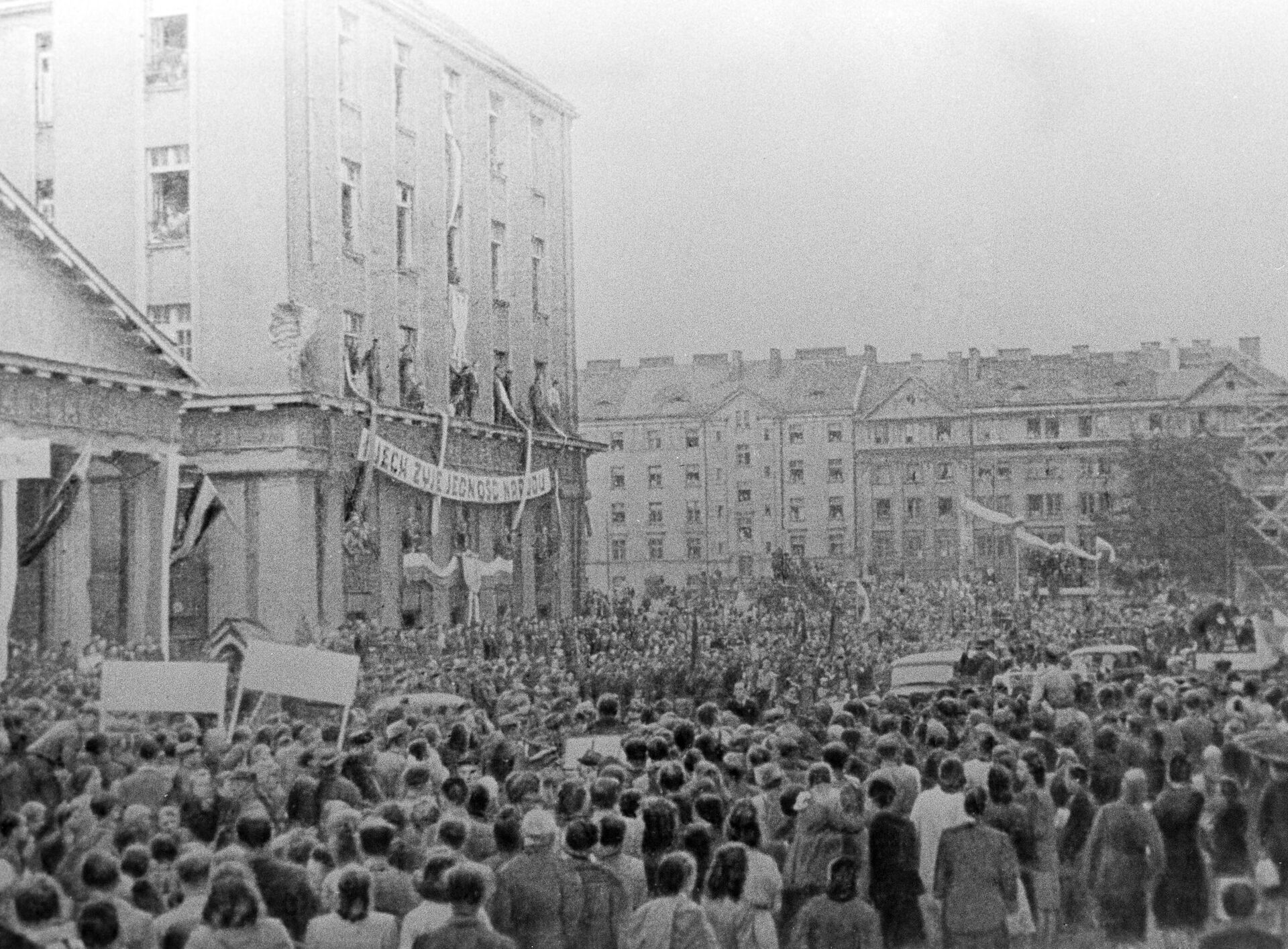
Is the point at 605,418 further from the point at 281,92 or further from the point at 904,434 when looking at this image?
the point at 281,92

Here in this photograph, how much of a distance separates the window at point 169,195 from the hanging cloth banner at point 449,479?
7.02ft

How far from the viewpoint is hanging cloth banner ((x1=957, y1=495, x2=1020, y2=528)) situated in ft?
45.8

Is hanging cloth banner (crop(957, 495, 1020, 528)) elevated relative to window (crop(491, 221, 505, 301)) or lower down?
lower down

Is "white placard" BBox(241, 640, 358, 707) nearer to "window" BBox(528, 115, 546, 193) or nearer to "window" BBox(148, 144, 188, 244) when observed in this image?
"window" BBox(148, 144, 188, 244)

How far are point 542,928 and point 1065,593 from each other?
8025 millimetres

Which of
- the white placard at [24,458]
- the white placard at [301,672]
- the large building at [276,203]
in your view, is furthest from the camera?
the large building at [276,203]

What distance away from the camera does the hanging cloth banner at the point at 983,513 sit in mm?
13945

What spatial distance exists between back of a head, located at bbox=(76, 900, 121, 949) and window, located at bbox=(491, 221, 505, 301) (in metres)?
9.15

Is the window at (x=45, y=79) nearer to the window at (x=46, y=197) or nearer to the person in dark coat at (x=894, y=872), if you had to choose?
the window at (x=46, y=197)

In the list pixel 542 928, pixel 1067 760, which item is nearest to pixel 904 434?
pixel 1067 760

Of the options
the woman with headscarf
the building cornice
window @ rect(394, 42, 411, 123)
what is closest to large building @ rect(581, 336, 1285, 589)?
the building cornice

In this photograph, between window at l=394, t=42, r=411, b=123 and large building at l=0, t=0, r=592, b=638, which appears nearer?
large building at l=0, t=0, r=592, b=638

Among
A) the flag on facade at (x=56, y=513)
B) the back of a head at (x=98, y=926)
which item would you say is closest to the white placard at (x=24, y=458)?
the flag on facade at (x=56, y=513)

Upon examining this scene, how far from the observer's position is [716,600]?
13898 mm
